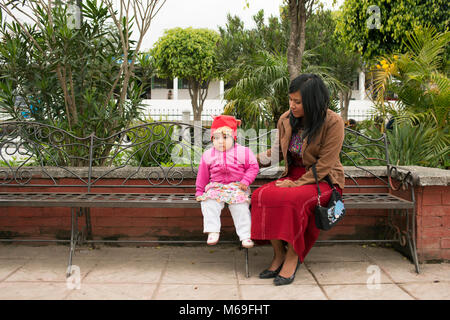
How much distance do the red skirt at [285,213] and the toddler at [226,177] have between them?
0.16 meters

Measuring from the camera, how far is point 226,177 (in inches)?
153

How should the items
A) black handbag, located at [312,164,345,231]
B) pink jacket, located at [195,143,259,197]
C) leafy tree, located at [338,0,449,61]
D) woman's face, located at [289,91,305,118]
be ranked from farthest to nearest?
leafy tree, located at [338,0,449,61]
pink jacket, located at [195,143,259,197]
woman's face, located at [289,91,305,118]
black handbag, located at [312,164,345,231]

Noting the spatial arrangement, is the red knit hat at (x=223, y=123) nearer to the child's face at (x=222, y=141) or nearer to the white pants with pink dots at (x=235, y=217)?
the child's face at (x=222, y=141)

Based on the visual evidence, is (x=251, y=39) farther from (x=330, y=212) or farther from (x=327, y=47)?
(x=330, y=212)

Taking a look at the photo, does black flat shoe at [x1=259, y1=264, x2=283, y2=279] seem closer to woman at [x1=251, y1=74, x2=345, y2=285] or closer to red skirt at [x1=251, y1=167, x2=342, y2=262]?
woman at [x1=251, y1=74, x2=345, y2=285]

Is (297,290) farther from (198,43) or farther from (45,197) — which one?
(198,43)

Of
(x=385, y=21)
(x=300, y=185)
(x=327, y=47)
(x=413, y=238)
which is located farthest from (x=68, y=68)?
(x=327, y=47)

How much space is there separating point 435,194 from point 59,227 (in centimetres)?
349

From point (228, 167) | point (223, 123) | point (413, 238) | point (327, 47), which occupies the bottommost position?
point (413, 238)

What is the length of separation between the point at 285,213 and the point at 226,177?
65 centimetres

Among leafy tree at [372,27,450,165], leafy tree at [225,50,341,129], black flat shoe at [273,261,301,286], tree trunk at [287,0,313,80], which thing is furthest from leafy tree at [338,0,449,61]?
black flat shoe at [273,261,301,286]

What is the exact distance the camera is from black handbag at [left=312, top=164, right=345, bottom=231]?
346 centimetres

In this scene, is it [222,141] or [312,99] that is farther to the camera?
[222,141]

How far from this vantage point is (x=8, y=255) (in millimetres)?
4273
